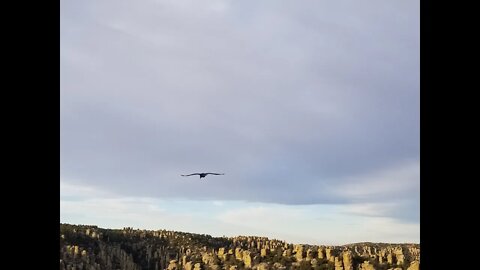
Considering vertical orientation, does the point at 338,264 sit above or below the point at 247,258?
below

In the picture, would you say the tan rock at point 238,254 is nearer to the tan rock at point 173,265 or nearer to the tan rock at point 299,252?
the tan rock at point 299,252

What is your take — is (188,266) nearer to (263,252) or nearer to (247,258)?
(247,258)

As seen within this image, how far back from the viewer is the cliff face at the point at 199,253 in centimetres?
2914

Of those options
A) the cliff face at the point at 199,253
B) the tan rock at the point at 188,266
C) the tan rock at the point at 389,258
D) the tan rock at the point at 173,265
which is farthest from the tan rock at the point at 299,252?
the tan rock at the point at 173,265

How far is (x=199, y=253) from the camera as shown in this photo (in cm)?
3225

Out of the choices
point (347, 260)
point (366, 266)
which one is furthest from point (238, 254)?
point (366, 266)

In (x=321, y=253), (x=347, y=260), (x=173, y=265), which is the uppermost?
(x=321, y=253)

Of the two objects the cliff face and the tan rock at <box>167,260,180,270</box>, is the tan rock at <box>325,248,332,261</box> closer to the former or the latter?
the cliff face
